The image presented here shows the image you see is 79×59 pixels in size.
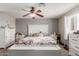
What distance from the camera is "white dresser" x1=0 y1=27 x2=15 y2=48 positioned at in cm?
184

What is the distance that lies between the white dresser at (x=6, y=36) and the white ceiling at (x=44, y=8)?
0.94 feet

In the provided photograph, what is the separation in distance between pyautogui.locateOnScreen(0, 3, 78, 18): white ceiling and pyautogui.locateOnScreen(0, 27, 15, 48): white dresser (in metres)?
0.29

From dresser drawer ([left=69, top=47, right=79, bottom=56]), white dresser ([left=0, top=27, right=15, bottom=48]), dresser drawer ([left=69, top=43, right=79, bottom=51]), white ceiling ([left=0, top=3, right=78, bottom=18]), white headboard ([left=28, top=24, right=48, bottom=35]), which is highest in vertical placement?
white ceiling ([left=0, top=3, right=78, bottom=18])

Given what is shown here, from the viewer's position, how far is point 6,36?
1.91m

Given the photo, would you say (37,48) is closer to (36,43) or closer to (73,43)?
(36,43)

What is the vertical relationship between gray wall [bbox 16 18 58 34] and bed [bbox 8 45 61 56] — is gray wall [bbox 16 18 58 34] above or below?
above

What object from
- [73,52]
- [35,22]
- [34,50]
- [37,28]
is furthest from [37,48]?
[73,52]

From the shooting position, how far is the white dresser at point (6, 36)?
1.84 meters

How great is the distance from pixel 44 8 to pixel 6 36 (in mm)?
802

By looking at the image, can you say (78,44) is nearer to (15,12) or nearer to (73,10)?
(73,10)

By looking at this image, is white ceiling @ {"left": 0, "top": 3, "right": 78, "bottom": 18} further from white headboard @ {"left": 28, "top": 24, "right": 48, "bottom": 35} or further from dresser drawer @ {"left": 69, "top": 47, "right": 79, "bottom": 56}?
dresser drawer @ {"left": 69, "top": 47, "right": 79, "bottom": 56}

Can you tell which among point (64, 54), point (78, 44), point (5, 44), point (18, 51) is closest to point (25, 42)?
point (18, 51)

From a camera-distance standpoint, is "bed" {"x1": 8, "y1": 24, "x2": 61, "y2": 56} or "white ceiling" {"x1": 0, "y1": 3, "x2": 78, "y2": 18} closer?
"white ceiling" {"x1": 0, "y1": 3, "x2": 78, "y2": 18}

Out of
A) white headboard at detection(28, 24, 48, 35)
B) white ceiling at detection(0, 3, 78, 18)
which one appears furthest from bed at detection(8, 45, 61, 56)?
white ceiling at detection(0, 3, 78, 18)
